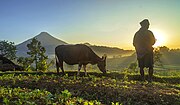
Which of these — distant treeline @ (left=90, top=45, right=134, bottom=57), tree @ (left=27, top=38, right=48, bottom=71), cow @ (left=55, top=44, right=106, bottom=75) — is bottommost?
cow @ (left=55, top=44, right=106, bottom=75)

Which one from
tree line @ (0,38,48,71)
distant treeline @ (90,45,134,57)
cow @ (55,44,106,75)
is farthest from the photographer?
tree line @ (0,38,48,71)

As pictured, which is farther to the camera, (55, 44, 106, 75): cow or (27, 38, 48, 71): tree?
(27, 38, 48, 71): tree

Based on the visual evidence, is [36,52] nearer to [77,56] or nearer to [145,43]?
[77,56]

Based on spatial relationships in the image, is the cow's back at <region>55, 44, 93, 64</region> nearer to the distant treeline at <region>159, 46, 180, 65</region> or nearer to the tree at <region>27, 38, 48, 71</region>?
the tree at <region>27, 38, 48, 71</region>

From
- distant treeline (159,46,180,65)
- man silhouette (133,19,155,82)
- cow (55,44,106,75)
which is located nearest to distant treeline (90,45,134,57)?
cow (55,44,106,75)

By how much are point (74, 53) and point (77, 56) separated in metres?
0.40

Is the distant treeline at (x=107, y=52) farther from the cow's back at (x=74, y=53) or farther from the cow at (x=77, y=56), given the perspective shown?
the cow's back at (x=74, y=53)

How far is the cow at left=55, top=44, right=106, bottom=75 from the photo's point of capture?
76.5ft

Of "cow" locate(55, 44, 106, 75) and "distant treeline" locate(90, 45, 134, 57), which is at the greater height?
"distant treeline" locate(90, 45, 134, 57)

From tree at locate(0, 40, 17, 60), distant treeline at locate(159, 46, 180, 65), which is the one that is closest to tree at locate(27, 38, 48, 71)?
tree at locate(0, 40, 17, 60)

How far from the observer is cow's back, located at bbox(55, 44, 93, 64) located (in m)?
23.3

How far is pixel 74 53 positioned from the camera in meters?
23.6

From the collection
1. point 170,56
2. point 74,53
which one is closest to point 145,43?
point 74,53

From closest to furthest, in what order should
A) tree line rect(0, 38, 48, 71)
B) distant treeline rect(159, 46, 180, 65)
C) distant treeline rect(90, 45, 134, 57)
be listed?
distant treeline rect(90, 45, 134, 57), tree line rect(0, 38, 48, 71), distant treeline rect(159, 46, 180, 65)
